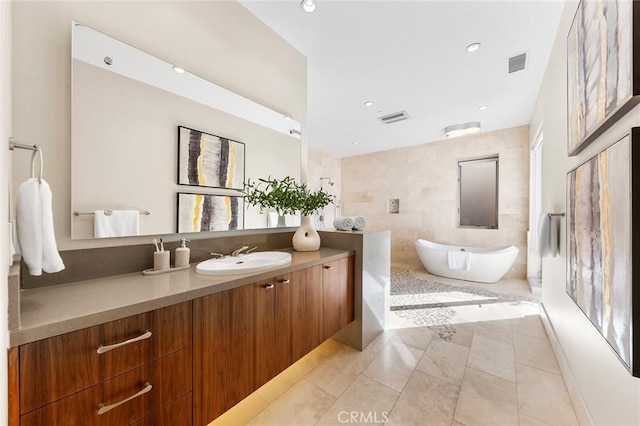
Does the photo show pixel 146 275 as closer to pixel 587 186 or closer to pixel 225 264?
pixel 225 264

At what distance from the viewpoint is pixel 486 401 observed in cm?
150

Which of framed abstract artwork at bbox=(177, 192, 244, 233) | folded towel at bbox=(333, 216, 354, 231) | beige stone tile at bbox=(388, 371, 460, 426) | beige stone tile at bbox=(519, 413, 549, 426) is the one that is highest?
framed abstract artwork at bbox=(177, 192, 244, 233)

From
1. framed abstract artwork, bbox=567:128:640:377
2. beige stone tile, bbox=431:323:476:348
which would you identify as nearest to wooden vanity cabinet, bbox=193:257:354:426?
beige stone tile, bbox=431:323:476:348

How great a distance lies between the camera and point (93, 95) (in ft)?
3.80

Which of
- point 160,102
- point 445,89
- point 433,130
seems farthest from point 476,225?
point 160,102

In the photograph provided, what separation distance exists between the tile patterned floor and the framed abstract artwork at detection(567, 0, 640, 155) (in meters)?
1.56

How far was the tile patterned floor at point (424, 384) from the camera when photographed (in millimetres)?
1391

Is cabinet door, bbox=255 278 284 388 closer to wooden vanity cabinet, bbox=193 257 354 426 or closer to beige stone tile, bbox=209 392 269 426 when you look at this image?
wooden vanity cabinet, bbox=193 257 354 426

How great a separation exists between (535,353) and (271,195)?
99.8 inches

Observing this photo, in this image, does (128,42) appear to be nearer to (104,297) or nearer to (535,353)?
(104,297)

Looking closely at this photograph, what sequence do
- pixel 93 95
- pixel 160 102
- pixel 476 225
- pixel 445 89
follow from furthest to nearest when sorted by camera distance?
1. pixel 476 225
2. pixel 445 89
3. pixel 160 102
4. pixel 93 95

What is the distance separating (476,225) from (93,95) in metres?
5.46

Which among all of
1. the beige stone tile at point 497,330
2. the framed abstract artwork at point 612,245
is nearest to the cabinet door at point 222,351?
the framed abstract artwork at point 612,245

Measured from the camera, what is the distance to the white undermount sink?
1.24m
